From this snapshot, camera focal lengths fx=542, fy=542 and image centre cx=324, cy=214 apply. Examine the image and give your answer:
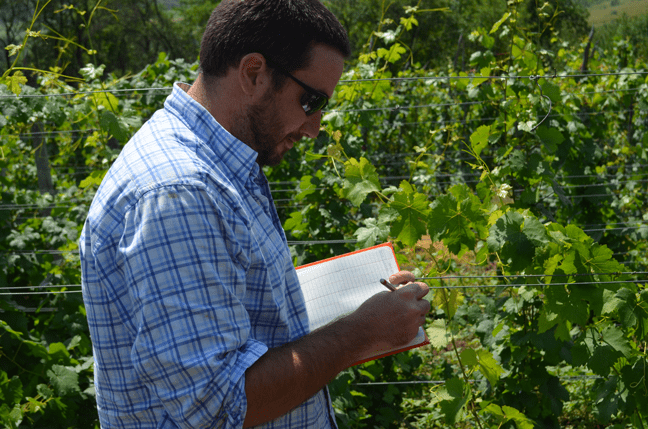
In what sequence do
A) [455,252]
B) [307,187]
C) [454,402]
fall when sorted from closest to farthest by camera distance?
[455,252]
[454,402]
[307,187]

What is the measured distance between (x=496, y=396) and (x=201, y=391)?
7.08 feet

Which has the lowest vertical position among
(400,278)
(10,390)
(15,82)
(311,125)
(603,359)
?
(603,359)

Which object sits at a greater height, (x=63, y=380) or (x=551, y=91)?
(x=551, y=91)

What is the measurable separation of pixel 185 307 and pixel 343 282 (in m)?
0.64

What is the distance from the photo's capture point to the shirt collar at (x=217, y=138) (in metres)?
1.03

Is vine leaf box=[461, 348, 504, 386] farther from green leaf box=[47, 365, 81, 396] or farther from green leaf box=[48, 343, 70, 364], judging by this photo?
→ green leaf box=[48, 343, 70, 364]

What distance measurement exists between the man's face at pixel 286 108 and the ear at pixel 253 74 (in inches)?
0.9

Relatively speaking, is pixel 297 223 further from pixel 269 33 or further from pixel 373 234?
pixel 269 33

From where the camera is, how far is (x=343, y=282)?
1398 mm

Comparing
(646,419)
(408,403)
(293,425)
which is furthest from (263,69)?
(408,403)

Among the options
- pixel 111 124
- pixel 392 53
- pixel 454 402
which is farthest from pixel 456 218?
pixel 111 124

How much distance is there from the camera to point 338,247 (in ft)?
8.90

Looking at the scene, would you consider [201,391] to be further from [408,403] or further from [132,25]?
[132,25]

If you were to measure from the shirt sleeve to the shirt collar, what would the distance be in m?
0.18
